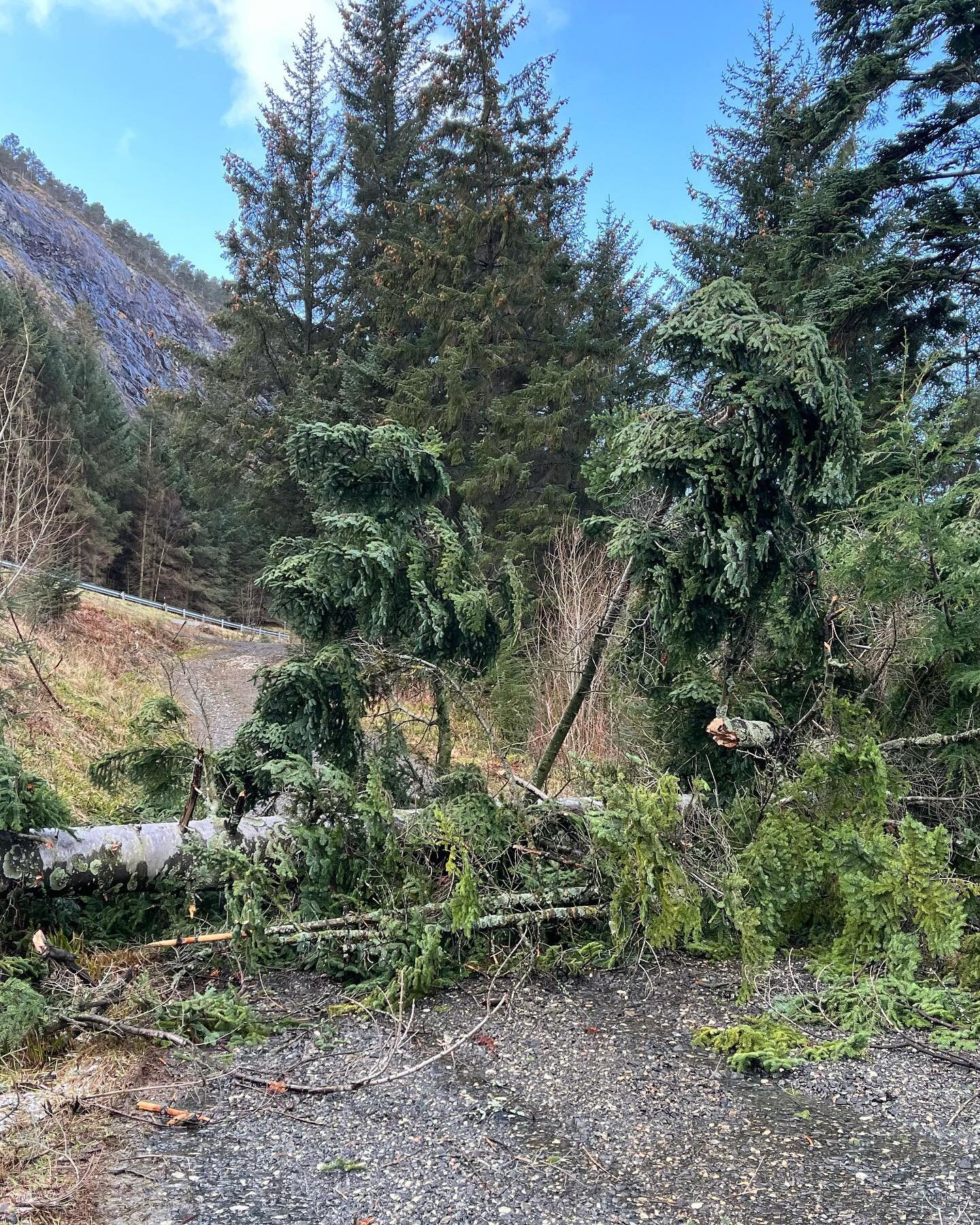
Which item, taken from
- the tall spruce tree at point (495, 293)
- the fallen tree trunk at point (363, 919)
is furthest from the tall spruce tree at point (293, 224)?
the fallen tree trunk at point (363, 919)

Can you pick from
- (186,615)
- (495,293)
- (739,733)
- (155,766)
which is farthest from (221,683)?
(739,733)

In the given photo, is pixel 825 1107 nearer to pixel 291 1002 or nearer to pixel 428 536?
pixel 291 1002

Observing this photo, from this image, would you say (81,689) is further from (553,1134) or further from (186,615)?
(186,615)

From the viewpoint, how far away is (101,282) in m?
64.8

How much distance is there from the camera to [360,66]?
56.5 ft

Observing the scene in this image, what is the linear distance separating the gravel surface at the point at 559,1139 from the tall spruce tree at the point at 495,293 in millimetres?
9580

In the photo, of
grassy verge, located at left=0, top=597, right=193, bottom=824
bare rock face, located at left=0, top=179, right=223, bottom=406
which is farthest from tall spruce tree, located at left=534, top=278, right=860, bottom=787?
bare rock face, located at left=0, top=179, right=223, bottom=406

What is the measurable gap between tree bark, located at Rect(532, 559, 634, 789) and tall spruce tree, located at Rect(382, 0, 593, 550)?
7.07 m

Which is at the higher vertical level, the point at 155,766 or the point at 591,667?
the point at 591,667

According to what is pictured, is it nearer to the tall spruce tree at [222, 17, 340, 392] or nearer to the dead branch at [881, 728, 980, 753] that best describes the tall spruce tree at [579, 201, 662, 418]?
the tall spruce tree at [222, 17, 340, 392]

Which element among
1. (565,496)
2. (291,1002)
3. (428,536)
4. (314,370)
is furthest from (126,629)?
(291,1002)

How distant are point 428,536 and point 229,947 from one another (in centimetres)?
269

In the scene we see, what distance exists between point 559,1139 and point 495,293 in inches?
Result: 505

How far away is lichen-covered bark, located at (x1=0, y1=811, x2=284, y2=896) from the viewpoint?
11.6 feet
